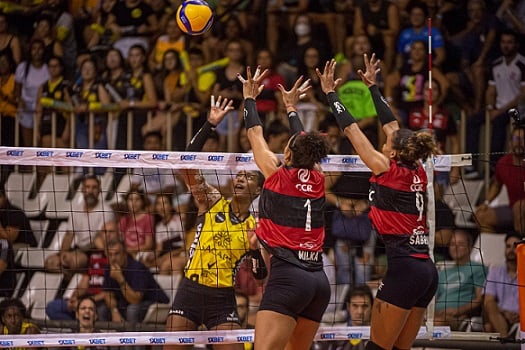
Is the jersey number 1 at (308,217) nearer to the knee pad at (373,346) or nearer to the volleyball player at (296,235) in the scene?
the volleyball player at (296,235)

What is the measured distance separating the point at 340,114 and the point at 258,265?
157 cm

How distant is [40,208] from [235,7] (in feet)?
12.1

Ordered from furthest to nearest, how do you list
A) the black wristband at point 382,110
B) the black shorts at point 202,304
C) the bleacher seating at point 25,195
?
the bleacher seating at point 25,195
the black shorts at point 202,304
the black wristband at point 382,110

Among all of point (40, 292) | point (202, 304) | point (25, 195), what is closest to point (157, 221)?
point (40, 292)

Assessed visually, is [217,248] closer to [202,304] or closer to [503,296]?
[202,304]

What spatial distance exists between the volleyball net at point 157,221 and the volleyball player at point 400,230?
3.48ft

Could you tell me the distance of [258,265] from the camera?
7.66 metres

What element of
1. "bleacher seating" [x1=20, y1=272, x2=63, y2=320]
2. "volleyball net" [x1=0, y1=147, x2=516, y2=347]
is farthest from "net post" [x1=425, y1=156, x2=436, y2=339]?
"bleacher seating" [x1=20, y1=272, x2=63, y2=320]

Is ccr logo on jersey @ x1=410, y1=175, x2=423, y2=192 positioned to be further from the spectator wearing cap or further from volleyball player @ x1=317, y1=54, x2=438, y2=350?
the spectator wearing cap

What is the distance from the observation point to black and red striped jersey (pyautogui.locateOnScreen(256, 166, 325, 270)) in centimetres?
627

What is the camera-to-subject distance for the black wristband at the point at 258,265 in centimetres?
759

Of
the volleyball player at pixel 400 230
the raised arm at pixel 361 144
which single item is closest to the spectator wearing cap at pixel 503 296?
the volleyball player at pixel 400 230

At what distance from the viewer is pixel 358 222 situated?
10484mm

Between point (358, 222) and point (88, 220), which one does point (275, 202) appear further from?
point (88, 220)
